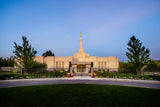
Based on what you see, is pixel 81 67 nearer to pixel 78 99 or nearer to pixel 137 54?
pixel 137 54

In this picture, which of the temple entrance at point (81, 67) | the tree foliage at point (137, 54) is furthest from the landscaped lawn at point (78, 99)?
the temple entrance at point (81, 67)

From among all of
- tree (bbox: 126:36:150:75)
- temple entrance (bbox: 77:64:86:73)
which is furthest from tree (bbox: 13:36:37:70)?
tree (bbox: 126:36:150:75)

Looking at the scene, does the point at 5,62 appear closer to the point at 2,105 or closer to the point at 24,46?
the point at 24,46

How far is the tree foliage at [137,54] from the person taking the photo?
74.9 feet

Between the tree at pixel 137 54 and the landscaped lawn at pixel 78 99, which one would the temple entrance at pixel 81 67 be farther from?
the landscaped lawn at pixel 78 99

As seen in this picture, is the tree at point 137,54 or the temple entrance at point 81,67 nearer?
the tree at point 137,54

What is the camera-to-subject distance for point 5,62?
56406mm

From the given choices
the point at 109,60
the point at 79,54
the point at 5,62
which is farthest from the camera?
the point at 5,62

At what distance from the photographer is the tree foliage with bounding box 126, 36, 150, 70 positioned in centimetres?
2282

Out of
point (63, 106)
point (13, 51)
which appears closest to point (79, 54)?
point (13, 51)

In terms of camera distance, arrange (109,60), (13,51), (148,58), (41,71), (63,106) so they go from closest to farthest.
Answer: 1. (63,106)
2. (148,58)
3. (13,51)
4. (41,71)
5. (109,60)

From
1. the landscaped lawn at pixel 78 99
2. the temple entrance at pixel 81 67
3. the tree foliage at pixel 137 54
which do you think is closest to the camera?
the landscaped lawn at pixel 78 99

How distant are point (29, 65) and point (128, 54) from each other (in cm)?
2176

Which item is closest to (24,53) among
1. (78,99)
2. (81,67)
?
(81,67)
